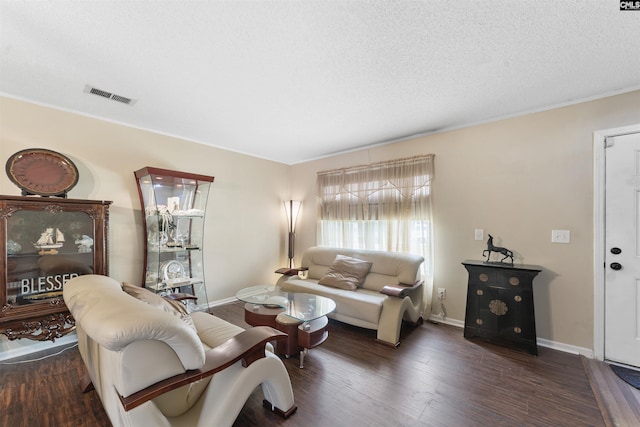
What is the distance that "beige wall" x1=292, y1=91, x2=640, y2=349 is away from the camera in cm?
247

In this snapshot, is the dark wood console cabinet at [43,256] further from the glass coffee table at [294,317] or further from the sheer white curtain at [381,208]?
the sheer white curtain at [381,208]

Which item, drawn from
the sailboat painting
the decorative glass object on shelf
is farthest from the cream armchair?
the decorative glass object on shelf

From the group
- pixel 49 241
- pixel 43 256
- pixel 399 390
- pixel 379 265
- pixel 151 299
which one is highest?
pixel 49 241

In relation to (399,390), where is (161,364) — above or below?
above

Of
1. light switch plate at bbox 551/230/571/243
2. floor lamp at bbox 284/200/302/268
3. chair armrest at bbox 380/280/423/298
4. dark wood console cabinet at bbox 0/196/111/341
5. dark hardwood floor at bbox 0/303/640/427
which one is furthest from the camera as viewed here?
floor lamp at bbox 284/200/302/268

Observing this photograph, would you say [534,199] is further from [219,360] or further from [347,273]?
[219,360]

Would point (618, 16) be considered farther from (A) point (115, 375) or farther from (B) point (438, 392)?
(A) point (115, 375)

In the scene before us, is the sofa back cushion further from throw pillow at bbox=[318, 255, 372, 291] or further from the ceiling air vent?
the ceiling air vent

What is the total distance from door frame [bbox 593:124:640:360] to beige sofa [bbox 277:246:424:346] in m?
1.55

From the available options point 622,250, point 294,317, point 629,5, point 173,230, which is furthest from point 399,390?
point 173,230

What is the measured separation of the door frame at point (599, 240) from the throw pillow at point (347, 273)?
7.28 feet

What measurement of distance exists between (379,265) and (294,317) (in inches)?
62.5

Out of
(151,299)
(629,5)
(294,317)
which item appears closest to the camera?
(629,5)

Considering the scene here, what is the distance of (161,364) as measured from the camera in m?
1.15
